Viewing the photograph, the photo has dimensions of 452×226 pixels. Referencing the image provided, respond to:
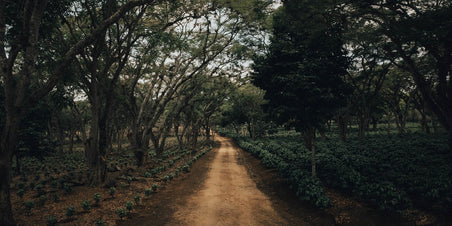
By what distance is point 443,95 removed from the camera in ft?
33.6

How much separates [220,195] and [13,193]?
417 inches

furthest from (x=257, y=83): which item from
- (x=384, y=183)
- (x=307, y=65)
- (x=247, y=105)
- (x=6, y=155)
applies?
(x=247, y=105)

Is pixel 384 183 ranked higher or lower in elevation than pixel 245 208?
higher

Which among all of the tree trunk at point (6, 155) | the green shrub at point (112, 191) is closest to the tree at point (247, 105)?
the green shrub at point (112, 191)

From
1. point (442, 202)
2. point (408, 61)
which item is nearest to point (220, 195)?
point (442, 202)

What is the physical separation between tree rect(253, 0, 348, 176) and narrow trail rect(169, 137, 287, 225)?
3915 millimetres

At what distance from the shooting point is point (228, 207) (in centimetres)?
838

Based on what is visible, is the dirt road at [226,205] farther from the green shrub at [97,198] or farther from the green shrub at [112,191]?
the green shrub at [97,198]

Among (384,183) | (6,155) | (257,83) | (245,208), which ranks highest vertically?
(257,83)

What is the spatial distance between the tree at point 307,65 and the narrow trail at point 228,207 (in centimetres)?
392

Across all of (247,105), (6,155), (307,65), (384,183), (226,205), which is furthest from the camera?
(247,105)

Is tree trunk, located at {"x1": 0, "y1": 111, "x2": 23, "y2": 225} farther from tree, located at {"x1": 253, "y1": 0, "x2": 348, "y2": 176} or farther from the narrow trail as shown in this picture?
tree, located at {"x1": 253, "y1": 0, "x2": 348, "y2": 176}

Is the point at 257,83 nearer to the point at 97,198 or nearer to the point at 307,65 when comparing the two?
the point at 307,65

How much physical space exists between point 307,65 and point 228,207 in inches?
265
